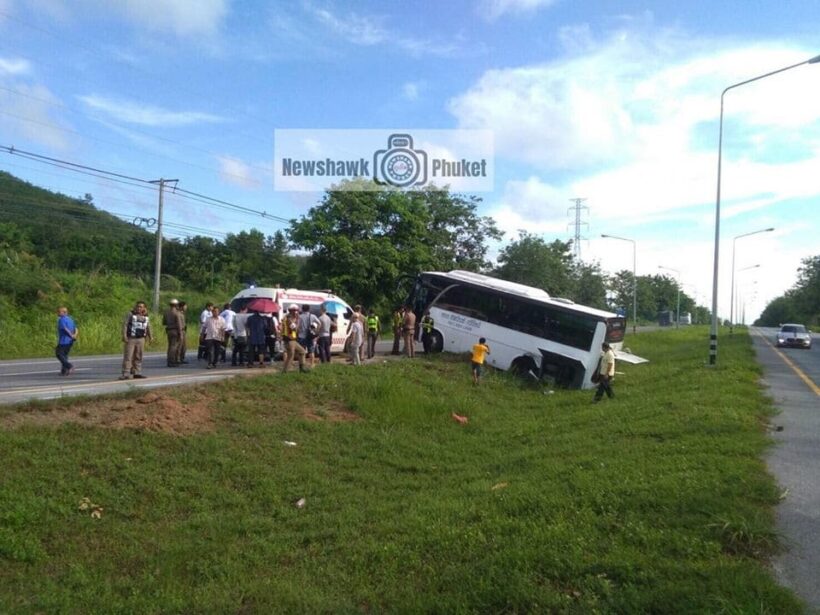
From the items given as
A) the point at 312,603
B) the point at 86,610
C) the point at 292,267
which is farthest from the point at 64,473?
the point at 292,267

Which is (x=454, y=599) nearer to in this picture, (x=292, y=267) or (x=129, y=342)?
(x=129, y=342)

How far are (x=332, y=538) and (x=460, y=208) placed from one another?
4303 cm

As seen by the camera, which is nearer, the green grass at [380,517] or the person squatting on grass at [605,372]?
the green grass at [380,517]

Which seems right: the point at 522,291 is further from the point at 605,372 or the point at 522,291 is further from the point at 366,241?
the point at 366,241

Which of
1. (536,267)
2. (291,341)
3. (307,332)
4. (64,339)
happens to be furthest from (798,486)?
(536,267)

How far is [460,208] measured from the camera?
158 feet

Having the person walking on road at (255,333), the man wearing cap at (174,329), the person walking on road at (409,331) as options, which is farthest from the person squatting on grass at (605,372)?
the man wearing cap at (174,329)

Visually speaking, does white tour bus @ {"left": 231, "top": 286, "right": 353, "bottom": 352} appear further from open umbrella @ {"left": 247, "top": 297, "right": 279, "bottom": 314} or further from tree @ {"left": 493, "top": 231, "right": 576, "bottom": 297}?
tree @ {"left": 493, "top": 231, "right": 576, "bottom": 297}

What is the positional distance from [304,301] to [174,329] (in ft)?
14.3

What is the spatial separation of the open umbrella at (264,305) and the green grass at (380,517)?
258 inches

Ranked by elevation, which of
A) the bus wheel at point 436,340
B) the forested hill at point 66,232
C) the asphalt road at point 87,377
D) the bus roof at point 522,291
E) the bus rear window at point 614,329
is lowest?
the asphalt road at point 87,377

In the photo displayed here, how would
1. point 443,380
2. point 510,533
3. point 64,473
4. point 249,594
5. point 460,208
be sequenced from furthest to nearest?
point 460,208
point 443,380
point 64,473
point 510,533
point 249,594

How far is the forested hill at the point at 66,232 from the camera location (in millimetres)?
48625

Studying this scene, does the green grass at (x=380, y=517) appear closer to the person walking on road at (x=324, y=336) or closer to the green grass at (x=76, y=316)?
the person walking on road at (x=324, y=336)
